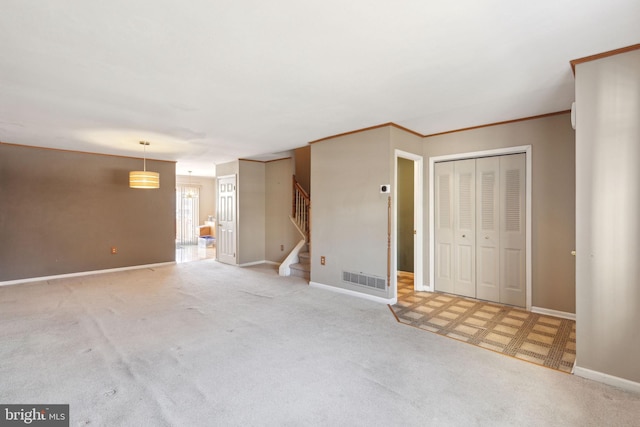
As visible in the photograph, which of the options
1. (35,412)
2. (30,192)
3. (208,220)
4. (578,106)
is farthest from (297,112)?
(208,220)

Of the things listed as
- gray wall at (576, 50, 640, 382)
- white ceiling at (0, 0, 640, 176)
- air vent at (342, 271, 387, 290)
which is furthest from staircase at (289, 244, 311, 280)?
gray wall at (576, 50, 640, 382)

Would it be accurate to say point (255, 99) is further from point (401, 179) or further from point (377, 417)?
point (401, 179)

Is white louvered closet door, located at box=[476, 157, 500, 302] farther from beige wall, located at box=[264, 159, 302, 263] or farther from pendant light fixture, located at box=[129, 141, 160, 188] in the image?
pendant light fixture, located at box=[129, 141, 160, 188]

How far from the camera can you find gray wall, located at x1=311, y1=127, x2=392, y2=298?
13.9 ft

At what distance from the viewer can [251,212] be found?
718cm

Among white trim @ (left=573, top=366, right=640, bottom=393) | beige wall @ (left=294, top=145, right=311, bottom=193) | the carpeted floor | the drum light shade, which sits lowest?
A: the carpeted floor

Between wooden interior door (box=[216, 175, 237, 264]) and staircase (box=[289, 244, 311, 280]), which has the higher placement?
wooden interior door (box=[216, 175, 237, 264])

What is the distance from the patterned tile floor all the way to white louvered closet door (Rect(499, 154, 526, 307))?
0.23m

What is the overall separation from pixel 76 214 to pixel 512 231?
7.53 meters

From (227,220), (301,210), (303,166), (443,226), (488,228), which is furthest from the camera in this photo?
(227,220)

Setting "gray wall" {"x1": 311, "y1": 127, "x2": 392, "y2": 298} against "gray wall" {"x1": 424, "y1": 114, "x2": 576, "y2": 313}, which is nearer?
"gray wall" {"x1": 424, "y1": 114, "x2": 576, "y2": 313}

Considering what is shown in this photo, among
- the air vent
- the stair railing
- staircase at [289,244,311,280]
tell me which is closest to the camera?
the air vent

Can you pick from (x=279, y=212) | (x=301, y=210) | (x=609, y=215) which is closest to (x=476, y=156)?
(x=609, y=215)

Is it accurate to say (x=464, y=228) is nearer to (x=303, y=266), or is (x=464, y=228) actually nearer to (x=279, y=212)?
(x=303, y=266)
